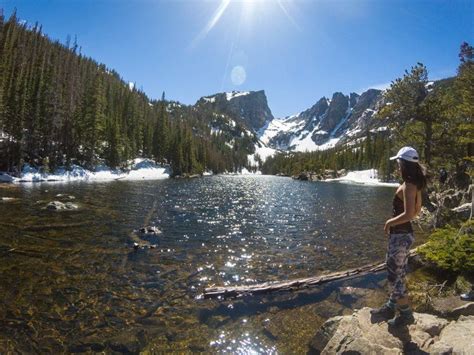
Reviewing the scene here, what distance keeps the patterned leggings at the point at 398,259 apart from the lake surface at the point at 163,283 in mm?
3267

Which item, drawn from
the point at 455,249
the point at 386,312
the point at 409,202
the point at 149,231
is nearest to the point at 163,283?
the point at 386,312

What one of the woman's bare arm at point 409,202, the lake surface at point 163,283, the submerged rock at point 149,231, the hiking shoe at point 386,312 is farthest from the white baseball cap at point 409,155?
the submerged rock at point 149,231

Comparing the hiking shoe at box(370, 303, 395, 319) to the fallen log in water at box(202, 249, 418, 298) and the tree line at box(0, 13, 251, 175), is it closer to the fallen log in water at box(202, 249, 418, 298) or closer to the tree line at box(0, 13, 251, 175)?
the fallen log in water at box(202, 249, 418, 298)

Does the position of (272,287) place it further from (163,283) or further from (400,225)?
(400,225)

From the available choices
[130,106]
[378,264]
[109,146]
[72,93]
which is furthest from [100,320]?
[130,106]

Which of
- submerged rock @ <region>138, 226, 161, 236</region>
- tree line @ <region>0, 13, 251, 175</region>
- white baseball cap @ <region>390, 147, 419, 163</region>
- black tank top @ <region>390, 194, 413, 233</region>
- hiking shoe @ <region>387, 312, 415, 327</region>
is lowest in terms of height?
submerged rock @ <region>138, 226, 161, 236</region>

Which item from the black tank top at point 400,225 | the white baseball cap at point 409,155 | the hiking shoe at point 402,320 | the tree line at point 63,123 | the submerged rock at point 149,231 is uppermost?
the tree line at point 63,123

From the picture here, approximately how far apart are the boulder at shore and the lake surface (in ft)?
6.47

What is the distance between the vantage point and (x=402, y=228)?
7.59m

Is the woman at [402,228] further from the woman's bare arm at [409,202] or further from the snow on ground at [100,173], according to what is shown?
the snow on ground at [100,173]

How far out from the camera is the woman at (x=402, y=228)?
280 inches

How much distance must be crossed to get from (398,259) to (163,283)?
923 cm

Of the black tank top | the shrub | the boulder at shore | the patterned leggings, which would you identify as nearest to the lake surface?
the boulder at shore

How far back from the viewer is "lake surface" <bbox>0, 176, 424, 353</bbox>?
30.6 feet
